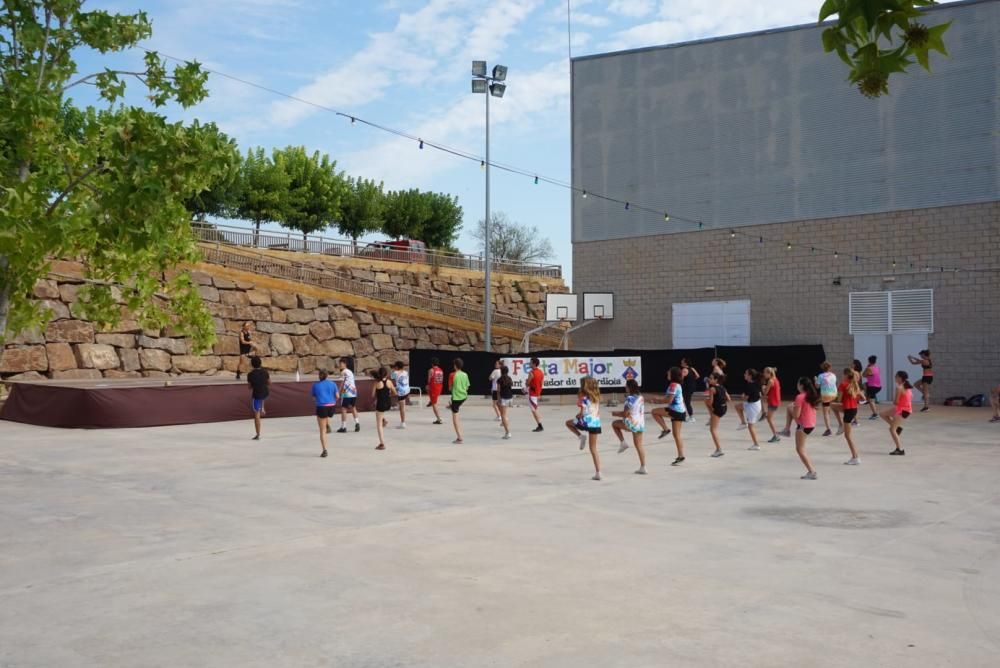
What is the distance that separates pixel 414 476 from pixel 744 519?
18.4 feet

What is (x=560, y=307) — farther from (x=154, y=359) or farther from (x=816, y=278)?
(x=154, y=359)

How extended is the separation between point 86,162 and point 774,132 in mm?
30131

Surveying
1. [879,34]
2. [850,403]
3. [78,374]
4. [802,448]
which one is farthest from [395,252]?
[879,34]

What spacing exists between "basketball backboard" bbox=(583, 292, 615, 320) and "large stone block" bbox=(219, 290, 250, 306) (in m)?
14.6

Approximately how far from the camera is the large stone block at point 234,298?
36031 millimetres

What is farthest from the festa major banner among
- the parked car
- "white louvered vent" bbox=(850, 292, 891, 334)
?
the parked car

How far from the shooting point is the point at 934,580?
7.67 meters

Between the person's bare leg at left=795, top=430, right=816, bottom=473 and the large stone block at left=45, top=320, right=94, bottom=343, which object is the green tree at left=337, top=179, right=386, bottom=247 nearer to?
the large stone block at left=45, top=320, right=94, bottom=343

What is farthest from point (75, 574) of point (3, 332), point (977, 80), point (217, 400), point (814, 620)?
point (977, 80)

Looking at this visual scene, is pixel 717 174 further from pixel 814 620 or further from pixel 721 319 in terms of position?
pixel 814 620

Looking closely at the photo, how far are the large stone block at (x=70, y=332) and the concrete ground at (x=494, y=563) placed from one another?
610 inches

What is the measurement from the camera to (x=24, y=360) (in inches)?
1128

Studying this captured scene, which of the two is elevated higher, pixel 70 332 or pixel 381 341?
pixel 70 332

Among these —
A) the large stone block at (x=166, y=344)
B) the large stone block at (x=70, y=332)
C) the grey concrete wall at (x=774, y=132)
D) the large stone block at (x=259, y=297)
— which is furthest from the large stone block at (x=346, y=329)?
the large stone block at (x=70, y=332)
